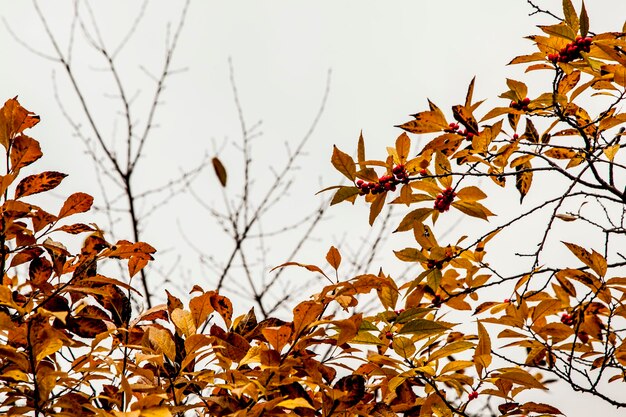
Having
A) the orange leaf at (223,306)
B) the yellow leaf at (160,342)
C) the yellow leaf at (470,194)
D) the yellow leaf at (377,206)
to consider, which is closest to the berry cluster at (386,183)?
the yellow leaf at (377,206)

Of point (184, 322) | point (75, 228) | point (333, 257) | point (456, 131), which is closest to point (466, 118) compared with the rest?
point (456, 131)

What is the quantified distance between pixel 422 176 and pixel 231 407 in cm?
77

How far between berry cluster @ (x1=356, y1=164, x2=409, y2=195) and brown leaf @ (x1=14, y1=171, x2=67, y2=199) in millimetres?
704

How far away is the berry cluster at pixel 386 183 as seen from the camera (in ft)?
4.64

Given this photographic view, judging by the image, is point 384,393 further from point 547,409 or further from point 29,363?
point 29,363

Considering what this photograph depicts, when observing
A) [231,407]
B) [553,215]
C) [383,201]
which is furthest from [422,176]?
[231,407]

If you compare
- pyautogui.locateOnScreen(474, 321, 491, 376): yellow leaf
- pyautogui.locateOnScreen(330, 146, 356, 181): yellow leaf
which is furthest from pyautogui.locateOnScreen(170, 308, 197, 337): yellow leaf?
pyautogui.locateOnScreen(474, 321, 491, 376): yellow leaf

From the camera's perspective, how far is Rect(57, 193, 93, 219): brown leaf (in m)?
1.15

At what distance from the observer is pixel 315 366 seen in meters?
1.06

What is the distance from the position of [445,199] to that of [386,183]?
0.16 m

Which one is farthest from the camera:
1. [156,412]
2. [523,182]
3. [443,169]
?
[523,182]

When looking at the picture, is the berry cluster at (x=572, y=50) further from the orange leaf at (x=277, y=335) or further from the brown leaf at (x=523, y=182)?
the orange leaf at (x=277, y=335)

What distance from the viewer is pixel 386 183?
4.67ft

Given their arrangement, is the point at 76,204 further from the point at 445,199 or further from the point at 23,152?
the point at 445,199
